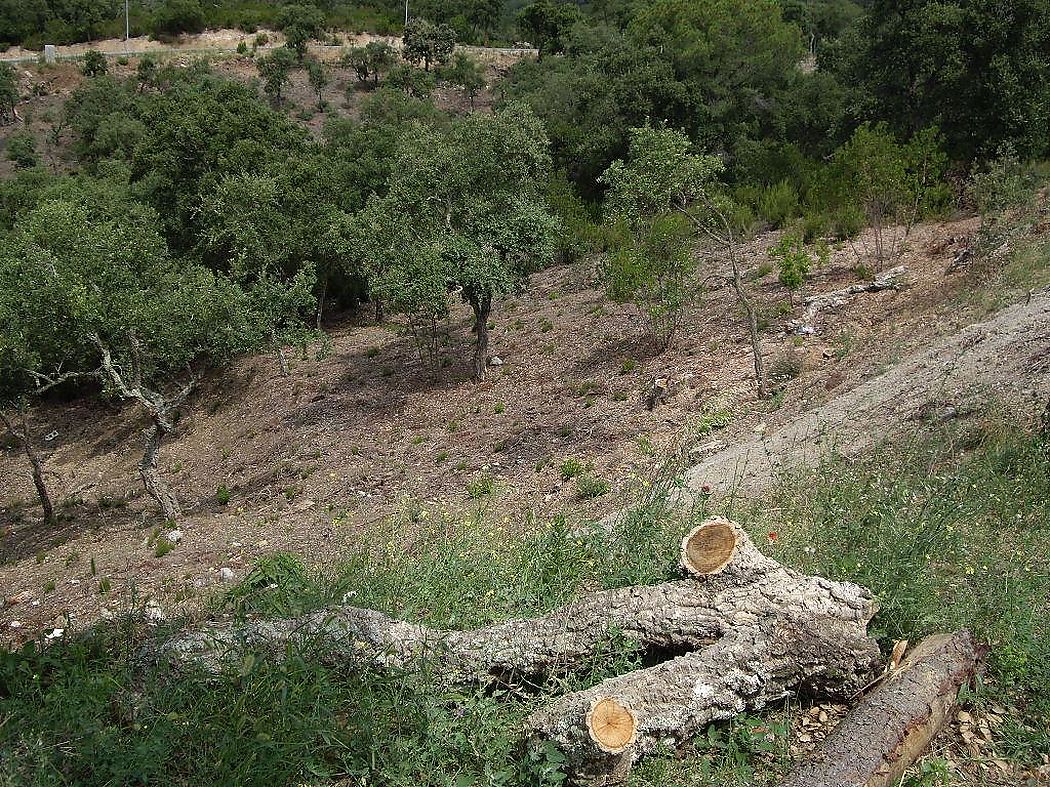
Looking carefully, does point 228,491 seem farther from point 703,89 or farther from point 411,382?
point 703,89

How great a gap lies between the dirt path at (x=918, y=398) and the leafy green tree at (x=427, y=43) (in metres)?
51.7

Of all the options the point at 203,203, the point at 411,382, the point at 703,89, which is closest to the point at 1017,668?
the point at 411,382

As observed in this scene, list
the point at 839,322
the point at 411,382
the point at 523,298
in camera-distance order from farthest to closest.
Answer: the point at 523,298
the point at 411,382
the point at 839,322

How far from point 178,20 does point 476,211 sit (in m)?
56.2

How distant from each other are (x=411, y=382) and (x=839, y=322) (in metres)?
9.77

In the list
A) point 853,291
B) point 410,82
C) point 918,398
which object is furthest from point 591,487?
point 410,82

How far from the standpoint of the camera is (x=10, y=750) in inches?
154

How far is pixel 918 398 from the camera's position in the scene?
957 cm

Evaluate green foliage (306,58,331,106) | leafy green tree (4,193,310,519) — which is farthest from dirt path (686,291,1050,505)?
green foliage (306,58,331,106)

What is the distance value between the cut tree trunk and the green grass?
0.71 ft

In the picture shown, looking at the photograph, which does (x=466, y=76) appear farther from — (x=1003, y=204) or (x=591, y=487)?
(x=591, y=487)

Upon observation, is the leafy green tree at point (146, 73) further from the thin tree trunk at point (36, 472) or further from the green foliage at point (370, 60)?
the thin tree trunk at point (36, 472)

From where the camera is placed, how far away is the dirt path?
8641 millimetres

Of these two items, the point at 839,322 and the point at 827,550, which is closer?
the point at 827,550
